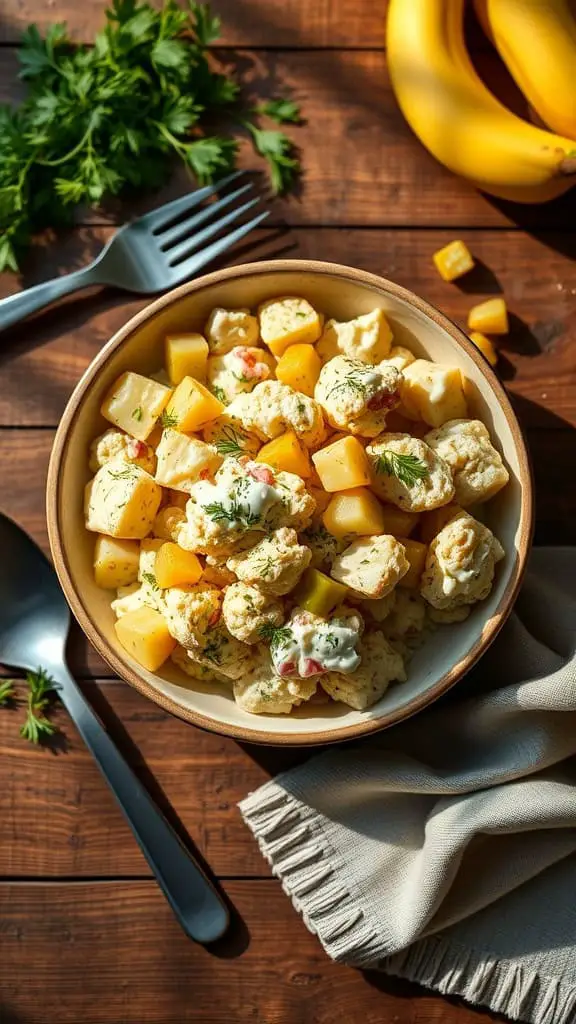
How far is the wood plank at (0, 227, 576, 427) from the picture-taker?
2.01 m

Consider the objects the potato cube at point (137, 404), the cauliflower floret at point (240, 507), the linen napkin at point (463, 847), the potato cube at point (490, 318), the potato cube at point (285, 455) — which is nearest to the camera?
the cauliflower floret at point (240, 507)

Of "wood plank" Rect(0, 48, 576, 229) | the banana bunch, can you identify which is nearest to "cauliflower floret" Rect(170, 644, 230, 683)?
"wood plank" Rect(0, 48, 576, 229)

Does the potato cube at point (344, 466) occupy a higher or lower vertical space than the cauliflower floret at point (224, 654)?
higher

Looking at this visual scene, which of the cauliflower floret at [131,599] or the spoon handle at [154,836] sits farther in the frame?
the spoon handle at [154,836]

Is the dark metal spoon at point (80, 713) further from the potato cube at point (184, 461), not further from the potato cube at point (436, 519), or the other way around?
the potato cube at point (436, 519)

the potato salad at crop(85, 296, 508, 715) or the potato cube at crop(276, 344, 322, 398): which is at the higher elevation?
the potato cube at crop(276, 344, 322, 398)

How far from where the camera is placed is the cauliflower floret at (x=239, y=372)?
1.72 metres

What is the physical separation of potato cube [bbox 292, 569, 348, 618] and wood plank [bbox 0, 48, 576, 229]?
884 millimetres

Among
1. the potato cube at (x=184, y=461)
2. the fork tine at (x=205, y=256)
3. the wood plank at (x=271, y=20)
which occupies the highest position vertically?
the wood plank at (x=271, y=20)

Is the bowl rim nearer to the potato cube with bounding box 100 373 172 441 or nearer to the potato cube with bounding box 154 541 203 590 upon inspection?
the potato cube with bounding box 100 373 172 441

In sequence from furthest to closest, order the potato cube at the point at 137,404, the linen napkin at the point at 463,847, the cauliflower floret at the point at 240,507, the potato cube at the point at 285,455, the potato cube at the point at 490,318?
the potato cube at the point at 490,318, the linen napkin at the point at 463,847, the potato cube at the point at 137,404, the potato cube at the point at 285,455, the cauliflower floret at the point at 240,507

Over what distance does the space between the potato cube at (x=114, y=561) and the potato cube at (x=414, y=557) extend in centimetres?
51

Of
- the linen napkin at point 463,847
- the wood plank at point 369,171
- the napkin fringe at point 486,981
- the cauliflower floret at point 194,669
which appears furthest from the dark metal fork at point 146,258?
the napkin fringe at point 486,981

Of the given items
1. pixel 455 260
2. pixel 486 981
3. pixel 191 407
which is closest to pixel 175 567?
pixel 191 407
